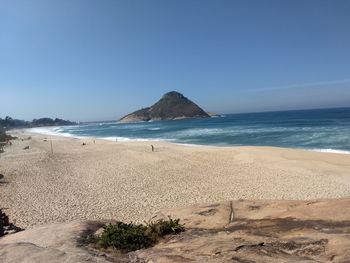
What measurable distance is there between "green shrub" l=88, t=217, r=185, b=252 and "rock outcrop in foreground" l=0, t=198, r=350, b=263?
0.78ft

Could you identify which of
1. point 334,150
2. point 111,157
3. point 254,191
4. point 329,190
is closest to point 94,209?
point 254,191

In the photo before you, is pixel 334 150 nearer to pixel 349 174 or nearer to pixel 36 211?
pixel 349 174

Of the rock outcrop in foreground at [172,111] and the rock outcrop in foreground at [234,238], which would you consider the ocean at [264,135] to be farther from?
the rock outcrop in foreground at [172,111]

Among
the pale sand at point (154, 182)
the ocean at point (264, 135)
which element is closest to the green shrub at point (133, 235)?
the pale sand at point (154, 182)

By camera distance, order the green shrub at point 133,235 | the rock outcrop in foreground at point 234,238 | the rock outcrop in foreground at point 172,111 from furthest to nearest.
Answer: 1. the rock outcrop in foreground at point 172,111
2. the green shrub at point 133,235
3. the rock outcrop in foreground at point 234,238

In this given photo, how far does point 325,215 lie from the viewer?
6629 mm

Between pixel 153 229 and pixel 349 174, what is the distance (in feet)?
59.4

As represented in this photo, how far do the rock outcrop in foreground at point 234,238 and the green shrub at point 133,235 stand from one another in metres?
0.24

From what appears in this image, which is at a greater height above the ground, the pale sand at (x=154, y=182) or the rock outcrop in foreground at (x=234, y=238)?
the rock outcrop in foreground at (x=234, y=238)

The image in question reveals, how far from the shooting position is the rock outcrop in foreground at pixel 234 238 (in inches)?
206

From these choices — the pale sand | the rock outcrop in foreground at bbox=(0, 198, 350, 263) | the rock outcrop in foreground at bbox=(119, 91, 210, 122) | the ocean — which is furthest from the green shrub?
the rock outcrop in foreground at bbox=(119, 91, 210, 122)

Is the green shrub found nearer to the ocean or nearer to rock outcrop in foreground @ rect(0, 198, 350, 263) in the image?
rock outcrop in foreground @ rect(0, 198, 350, 263)

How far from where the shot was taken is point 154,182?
71.6 feet

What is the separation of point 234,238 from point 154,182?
1605cm
